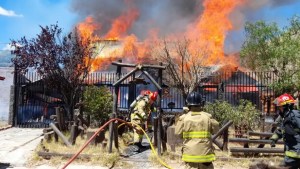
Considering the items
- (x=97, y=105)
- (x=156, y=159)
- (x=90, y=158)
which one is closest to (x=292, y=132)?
(x=156, y=159)

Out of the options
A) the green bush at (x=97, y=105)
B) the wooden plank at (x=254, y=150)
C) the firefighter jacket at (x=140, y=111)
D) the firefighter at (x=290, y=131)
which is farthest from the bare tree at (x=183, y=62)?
the firefighter at (x=290, y=131)

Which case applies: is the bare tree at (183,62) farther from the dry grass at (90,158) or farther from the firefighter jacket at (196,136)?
the firefighter jacket at (196,136)

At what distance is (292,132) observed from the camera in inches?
263

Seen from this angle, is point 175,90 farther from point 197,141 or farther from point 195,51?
point 197,141

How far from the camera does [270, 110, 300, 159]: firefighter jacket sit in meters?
6.61

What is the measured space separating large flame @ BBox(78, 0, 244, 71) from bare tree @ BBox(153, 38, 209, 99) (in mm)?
454

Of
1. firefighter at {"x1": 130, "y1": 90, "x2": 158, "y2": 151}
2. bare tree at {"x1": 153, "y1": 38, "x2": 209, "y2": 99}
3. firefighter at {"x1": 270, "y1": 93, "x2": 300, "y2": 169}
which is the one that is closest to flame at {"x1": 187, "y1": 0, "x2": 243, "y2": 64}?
bare tree at {"x1": 153, "y1": 38, "x2": 209, "y2": 99}

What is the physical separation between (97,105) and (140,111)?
5.74m

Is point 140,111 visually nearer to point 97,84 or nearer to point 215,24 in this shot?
point 97,84

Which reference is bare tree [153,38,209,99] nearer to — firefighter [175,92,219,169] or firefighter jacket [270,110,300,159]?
firefighter jacket [270,110,300,159]

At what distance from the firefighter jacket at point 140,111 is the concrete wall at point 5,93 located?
9.64 m

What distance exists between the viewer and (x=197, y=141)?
5.86 metres

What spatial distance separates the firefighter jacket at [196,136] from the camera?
19.1 feet

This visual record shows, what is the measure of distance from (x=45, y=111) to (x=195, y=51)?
9.08m
